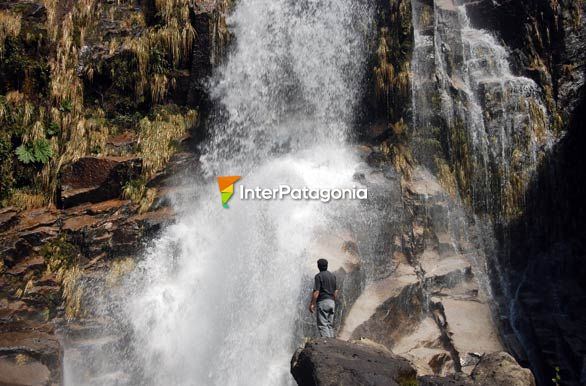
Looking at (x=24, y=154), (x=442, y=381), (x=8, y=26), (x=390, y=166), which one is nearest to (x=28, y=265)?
(x=24, y=154)

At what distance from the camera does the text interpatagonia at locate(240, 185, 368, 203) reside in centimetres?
1256

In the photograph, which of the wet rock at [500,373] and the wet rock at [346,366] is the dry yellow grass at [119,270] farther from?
the wet rock at [500,373]

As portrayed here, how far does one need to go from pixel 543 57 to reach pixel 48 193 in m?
16.3

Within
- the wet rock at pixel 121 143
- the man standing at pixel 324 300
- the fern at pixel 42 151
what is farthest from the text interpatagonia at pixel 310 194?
the fern at pixel 42 151

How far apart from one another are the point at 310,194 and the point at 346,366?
6715 mm

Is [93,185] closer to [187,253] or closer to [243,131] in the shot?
[187,253]

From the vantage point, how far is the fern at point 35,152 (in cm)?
1226

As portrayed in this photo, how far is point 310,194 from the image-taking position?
500 inches

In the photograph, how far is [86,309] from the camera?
408 inches

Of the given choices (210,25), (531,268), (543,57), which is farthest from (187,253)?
(543,57)

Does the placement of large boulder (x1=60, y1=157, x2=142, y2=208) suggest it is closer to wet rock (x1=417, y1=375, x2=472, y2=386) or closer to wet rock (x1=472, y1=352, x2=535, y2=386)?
wet rock (x1=417, y1=375, x2=472, y2=386)

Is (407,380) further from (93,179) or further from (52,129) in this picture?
(52,129)

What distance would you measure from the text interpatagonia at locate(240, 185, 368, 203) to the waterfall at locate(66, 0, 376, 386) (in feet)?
0.62

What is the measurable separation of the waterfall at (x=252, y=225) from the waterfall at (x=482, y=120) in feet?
7.00
